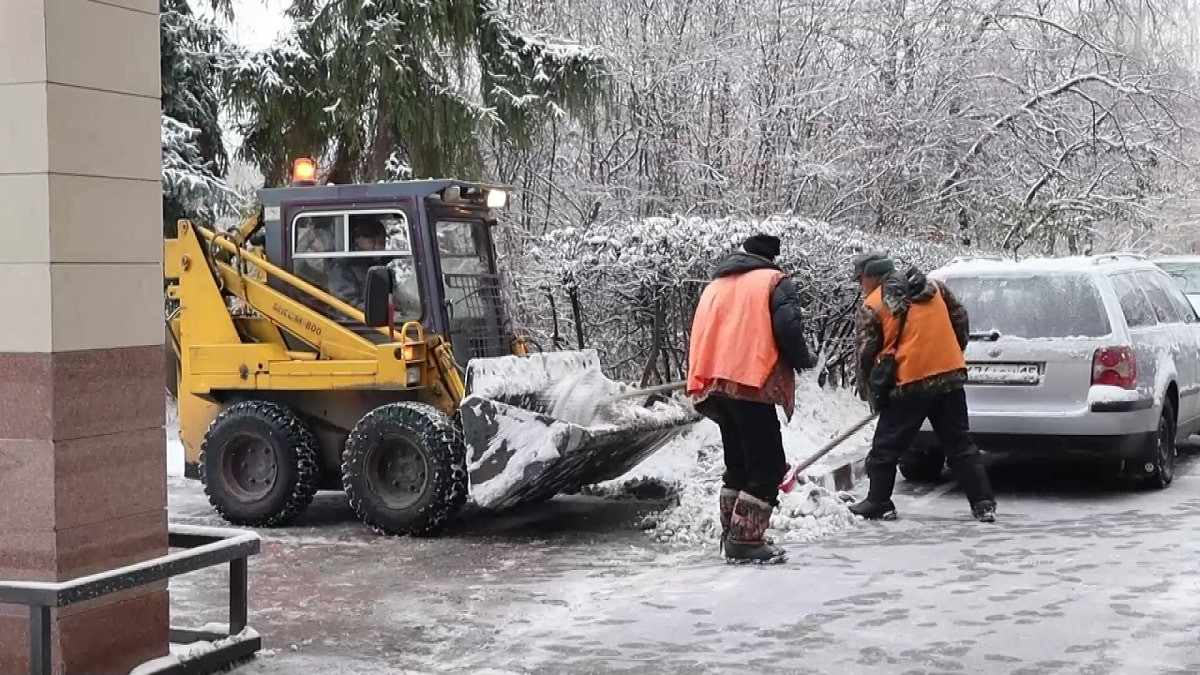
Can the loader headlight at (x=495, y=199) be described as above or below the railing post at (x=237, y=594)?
above

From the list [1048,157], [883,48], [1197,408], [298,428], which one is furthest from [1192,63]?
[298,428]

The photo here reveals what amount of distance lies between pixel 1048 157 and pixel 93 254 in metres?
14.5

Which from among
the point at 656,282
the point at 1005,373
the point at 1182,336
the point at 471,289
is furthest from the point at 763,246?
the point at 1182,336

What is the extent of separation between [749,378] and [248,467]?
388 cm

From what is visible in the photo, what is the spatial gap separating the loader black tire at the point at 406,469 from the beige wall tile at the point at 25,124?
3.99 meters

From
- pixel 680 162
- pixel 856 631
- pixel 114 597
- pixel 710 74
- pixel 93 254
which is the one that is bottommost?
pixel 856 631

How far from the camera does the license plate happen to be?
944cm

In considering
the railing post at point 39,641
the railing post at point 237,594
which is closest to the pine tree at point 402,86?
the railing post at point 237,594

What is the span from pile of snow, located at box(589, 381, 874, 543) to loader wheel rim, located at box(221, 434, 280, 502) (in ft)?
7.92

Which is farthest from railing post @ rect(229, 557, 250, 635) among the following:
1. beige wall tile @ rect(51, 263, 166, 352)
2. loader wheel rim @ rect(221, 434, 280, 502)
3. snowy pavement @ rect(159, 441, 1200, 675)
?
loader wheel rim @ rect(221, 434, 280, 502)

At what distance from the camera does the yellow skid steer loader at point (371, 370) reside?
859 centimetres

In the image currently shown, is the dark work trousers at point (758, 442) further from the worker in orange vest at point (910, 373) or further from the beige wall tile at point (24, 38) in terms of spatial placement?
the beige wall tile at point (24, 38)

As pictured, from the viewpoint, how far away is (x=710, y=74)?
15.7 meters

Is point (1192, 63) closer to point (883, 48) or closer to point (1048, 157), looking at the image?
point (1048, 157)
